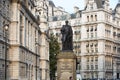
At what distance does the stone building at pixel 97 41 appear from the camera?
126 m

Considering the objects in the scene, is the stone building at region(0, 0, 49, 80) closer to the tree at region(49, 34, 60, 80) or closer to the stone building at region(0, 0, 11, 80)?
the stone building at region(0, 0, 11, 80)

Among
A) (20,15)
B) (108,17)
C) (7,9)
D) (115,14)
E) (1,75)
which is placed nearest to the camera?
(1,75)

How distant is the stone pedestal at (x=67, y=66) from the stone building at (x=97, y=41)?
271 ft

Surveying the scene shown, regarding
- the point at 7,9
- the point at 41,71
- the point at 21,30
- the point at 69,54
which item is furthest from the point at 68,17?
the point at 69,54

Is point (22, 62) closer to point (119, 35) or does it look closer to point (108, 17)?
point (108, 17)

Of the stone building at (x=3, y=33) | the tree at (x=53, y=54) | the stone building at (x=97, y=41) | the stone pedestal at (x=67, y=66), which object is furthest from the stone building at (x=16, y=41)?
the stone building at (x=97, y=41)

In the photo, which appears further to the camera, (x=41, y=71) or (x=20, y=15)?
(x=41, y=71)

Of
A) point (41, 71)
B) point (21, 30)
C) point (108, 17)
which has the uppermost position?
point (108, 17)

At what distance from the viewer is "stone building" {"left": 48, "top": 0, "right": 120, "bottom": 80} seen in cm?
12588

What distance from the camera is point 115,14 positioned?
5502 inches

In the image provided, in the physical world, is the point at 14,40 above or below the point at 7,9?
below

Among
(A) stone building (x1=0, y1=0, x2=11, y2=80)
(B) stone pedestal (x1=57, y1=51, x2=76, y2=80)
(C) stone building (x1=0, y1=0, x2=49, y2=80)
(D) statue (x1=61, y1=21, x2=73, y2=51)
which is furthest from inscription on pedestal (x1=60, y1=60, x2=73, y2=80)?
(A) stone building (x1=0, y1=0, x2=11, y2=80)

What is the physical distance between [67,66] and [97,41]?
3395 inches

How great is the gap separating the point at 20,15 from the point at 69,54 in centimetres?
3004
